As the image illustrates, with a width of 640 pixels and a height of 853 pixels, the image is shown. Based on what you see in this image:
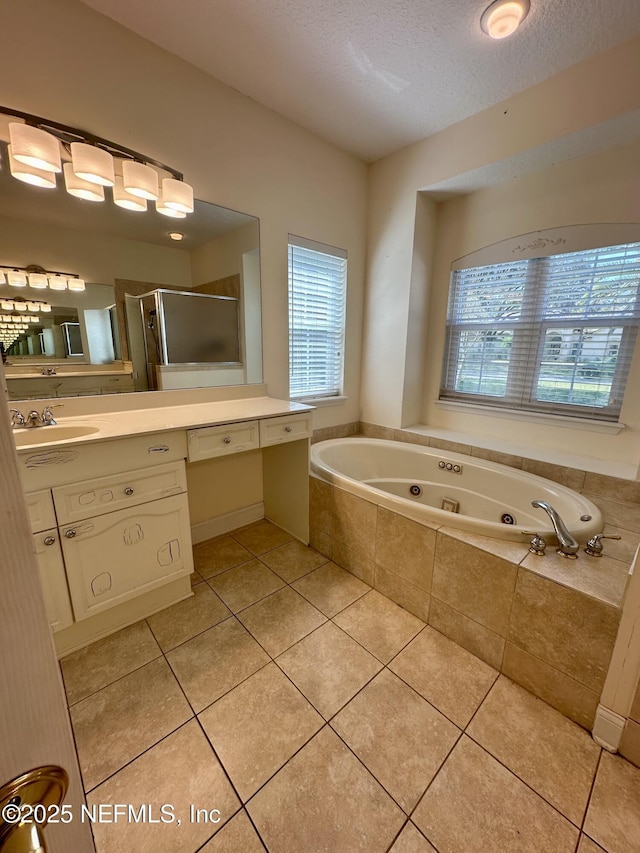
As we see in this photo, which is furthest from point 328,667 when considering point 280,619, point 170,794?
point 170,794

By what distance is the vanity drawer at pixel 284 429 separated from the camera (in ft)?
5.76

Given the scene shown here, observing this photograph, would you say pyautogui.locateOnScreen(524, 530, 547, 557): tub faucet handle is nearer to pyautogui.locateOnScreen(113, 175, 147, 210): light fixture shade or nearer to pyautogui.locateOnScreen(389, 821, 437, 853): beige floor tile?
pyautogui.locateOnScreen(389, 821, 437, 853): beige floor tile

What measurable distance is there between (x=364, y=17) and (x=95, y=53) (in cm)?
112

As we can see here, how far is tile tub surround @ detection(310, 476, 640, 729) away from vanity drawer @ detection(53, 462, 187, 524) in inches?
35.7

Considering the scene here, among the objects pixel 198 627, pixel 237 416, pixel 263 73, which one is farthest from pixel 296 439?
pixel 263 73

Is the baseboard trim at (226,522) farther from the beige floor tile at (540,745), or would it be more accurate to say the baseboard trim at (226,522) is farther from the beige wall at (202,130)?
the beige floor tile at (540,745)

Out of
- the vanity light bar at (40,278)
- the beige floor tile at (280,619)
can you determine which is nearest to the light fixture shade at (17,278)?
the vanity light bar at (40,278)

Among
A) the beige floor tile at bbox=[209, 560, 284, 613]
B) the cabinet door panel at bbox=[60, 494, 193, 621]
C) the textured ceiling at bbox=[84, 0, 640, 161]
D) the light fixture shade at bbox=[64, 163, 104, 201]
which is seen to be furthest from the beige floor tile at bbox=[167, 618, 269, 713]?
the textured ceiling at bbox=[84, 0, 640, 161]

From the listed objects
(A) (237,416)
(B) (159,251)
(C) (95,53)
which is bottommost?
(A) (237,416)

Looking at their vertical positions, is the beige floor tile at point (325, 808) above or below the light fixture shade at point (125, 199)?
below

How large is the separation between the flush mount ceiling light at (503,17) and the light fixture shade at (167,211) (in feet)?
4.99

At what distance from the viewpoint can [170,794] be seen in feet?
3.16

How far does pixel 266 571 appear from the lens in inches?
74.2

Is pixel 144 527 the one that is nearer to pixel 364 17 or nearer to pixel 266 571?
pixel 266 571
